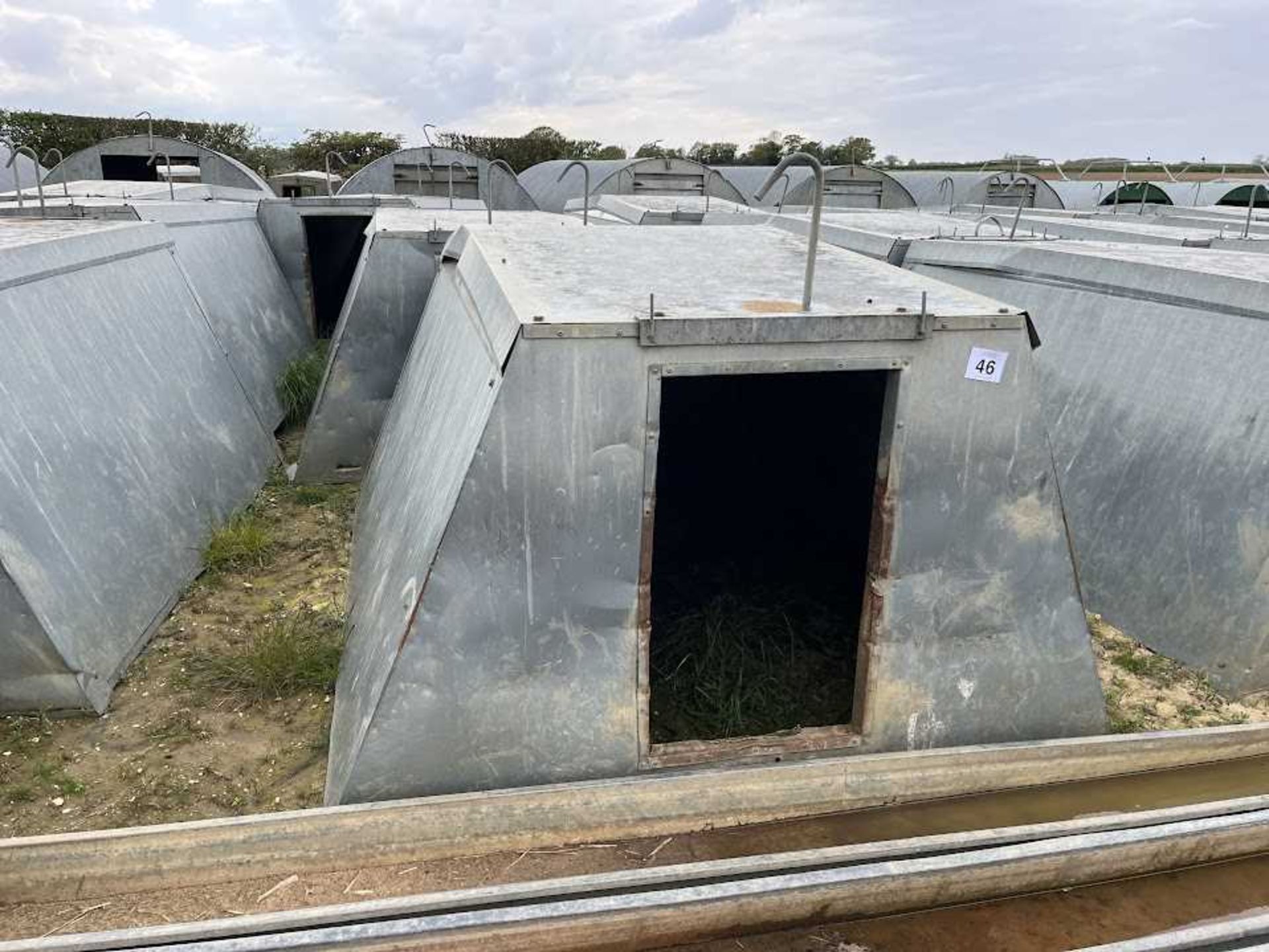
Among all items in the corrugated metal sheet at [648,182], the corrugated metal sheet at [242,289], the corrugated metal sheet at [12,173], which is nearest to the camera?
the corrugated metal sheet at [242,289]

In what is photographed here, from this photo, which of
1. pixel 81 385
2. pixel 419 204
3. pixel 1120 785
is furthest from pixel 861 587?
pixel 419 204

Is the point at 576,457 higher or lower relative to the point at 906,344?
lower

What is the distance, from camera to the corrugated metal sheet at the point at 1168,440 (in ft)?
14.5

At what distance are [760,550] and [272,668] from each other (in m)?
2.63

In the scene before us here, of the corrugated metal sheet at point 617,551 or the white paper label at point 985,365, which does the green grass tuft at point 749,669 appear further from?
the white paper label at point 985,365

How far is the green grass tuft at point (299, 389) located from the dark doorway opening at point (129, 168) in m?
9.85

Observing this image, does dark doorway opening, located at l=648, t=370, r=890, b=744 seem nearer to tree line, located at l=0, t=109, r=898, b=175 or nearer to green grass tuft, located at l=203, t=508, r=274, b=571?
green grass tuft, located at l=203, t=508, r=274, b=571

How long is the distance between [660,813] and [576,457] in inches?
51.2

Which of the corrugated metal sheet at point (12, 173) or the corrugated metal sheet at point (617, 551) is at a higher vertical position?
the corrugated metal sheet at point (12, 173)

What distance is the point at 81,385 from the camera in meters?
4.60

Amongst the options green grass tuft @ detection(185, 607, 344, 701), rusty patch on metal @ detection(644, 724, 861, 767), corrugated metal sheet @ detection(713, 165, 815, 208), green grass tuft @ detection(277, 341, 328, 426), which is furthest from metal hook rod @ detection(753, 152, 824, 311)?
corrugated metal sheet @ detection(713, 165, 815, 208)

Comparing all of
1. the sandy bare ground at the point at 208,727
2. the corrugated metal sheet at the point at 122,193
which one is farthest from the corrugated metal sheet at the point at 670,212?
the sandy bare ground at the point at 208,727

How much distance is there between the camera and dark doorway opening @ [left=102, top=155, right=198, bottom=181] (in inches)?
609

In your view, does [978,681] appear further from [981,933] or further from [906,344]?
[906,344]
